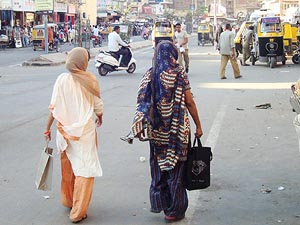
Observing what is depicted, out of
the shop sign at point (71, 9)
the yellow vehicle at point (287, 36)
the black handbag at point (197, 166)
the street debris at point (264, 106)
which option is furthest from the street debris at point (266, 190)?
the shop sign at point (71, 9)

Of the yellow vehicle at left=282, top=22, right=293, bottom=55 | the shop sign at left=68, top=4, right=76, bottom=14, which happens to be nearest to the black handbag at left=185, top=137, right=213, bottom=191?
the yellow vehicle at left=282, top=22, right=293, bottom=55

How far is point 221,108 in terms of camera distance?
1265 cm

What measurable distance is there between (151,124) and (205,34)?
47749 mm

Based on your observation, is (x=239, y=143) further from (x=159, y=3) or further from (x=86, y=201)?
(x=159, y=3)

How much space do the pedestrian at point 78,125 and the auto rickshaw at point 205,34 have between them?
47.0m

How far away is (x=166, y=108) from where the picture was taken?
17.1 ft

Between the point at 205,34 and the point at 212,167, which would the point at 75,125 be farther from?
the point at 205,34

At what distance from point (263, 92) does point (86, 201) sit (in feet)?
35.5

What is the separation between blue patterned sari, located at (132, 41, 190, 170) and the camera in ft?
17.0

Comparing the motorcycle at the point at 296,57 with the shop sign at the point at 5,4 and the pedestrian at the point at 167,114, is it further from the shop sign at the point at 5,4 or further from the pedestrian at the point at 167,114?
the shop sign at the point at 5,4

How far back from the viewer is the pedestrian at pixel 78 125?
536cm

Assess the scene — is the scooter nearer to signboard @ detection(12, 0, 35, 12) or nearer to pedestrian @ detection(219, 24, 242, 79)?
pedestrian @ detection(219, 24, 242, 79)

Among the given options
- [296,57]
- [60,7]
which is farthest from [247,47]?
[60,7]

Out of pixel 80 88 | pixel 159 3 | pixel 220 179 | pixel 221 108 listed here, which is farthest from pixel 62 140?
pixel 159 3
